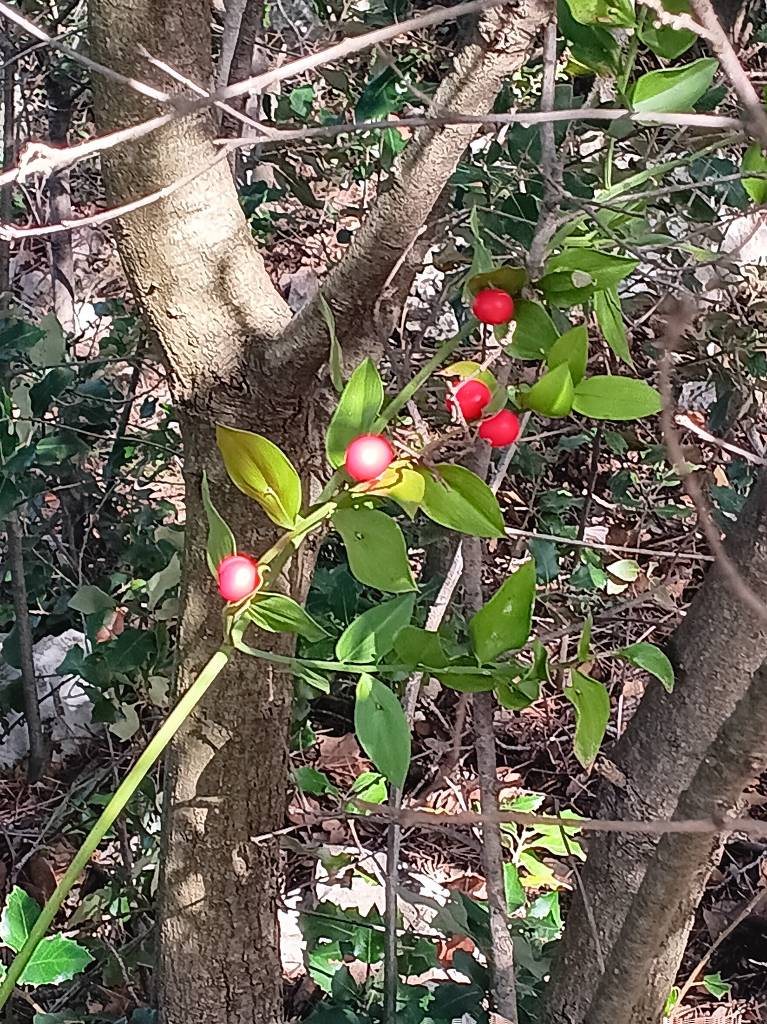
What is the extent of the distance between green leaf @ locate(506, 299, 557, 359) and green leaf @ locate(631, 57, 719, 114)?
0.48ft

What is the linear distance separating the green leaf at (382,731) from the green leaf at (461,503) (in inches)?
4.4

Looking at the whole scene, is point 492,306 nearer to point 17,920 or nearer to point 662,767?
point 662,767

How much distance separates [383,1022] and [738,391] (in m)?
0.95

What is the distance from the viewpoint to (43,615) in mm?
1637

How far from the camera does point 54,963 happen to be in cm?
95

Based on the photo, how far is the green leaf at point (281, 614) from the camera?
58cm

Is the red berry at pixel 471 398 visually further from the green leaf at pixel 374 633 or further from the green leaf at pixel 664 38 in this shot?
the green leaf at pixel 664 38

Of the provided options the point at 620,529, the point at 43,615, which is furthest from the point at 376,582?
the point at 620,529

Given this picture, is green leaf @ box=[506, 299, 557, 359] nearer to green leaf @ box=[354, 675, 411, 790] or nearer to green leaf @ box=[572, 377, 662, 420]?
green leaf @ box=[572, 377, 662, 420]

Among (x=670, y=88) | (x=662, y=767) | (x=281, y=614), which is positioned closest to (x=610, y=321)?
(x=670, y=88)

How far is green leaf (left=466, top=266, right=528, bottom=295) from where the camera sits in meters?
0.61

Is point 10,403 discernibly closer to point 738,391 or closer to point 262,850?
point 262,850

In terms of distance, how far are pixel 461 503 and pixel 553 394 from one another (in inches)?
3.1

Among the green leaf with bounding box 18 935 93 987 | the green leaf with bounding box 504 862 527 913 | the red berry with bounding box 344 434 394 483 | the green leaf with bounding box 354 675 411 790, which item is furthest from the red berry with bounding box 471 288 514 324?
the green leaf with bounding box 504 862 527 913
